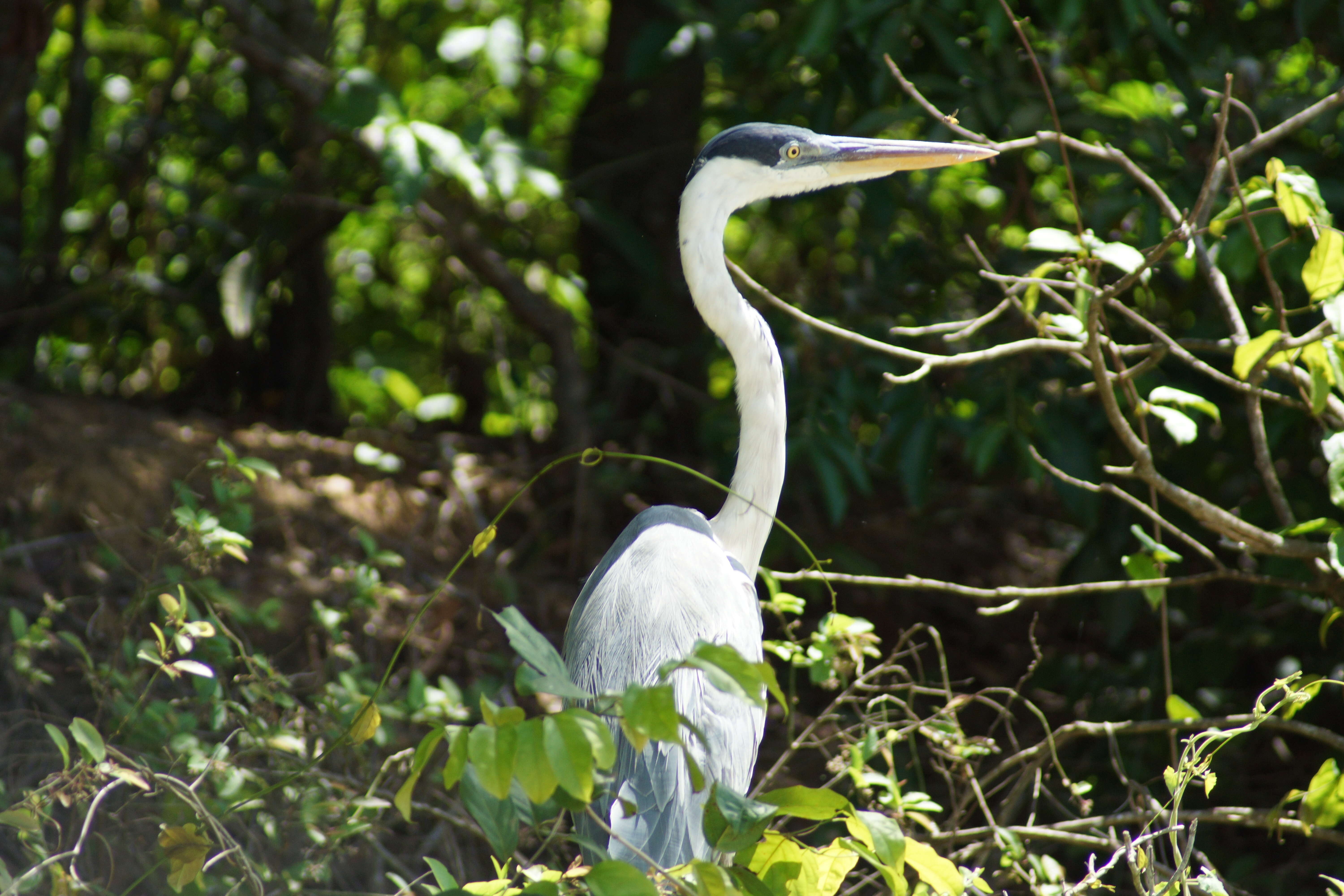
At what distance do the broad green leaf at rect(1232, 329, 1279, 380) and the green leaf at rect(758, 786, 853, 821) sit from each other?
43.1 inches

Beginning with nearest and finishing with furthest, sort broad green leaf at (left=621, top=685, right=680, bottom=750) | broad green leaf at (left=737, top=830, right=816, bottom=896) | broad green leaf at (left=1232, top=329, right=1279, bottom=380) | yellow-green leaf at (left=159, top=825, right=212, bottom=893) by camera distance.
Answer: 1. broad green leaf at (left=621, top=685, right=680, bottom=750)
2. broad green leaf at (left=737, top=830, right=816, bottom=896)
3. yellow-green leaf at (left=159, top=825, right=212, bottom=893)
4. broad green leaf at (left=1232, top=329, right=1279, bottom=380)

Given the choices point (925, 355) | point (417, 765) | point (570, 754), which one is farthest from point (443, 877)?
point (925, 355)

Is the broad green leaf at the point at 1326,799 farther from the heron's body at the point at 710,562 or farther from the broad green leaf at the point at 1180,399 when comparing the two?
the heron's body at the point at 710,562

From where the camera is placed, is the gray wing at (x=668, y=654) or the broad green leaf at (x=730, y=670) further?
the gray wing at (x=668, y=654)

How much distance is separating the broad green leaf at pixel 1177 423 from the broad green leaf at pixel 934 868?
98 centimetres

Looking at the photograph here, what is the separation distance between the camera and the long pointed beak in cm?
231

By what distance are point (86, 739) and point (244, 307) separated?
2927 mm

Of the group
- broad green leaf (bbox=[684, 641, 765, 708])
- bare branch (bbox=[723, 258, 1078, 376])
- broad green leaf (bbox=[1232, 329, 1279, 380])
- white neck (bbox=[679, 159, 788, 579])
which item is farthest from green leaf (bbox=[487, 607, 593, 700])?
broad green leaf (bbox=[1232, 329, 1279, 380])

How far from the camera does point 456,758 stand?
121cm

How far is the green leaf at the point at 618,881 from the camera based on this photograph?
1.20m

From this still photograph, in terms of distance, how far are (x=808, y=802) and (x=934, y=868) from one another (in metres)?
0.23

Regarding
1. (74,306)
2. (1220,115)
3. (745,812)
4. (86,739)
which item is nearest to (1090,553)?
(1220,115)

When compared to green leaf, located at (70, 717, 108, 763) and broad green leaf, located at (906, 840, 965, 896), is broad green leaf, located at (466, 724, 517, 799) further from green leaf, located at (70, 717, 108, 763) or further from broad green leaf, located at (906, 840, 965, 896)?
green leaf, located at (70, 717, 108, 763)

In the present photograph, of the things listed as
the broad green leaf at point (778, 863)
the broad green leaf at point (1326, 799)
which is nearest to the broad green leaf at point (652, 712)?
the broad green leaf at point (778, 863)
